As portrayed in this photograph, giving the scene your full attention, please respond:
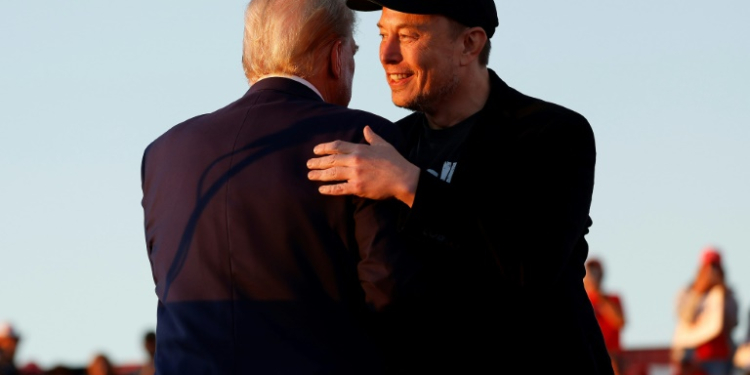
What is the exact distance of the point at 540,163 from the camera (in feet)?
13.4

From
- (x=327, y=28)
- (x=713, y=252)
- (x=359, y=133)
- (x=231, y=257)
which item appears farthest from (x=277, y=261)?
(x=713, y=252)

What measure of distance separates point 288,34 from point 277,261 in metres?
0.61

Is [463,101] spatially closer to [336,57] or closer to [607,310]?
[336,57]

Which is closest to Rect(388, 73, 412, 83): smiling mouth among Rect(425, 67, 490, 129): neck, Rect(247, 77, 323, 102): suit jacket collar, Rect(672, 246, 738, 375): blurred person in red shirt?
Rect(425, 67, 490, 129): neck

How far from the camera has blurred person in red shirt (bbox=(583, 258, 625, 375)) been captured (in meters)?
9.96

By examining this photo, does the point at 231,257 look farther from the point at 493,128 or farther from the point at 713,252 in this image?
the point at 713,252

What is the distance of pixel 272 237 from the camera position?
12.7ft

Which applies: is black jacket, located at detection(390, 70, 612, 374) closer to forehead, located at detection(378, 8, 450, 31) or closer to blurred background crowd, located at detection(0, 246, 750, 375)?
forehead, located at detection(378, 8, 450, 31)

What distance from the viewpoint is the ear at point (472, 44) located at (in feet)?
14.7

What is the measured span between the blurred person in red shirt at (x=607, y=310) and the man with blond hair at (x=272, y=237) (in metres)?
6.16

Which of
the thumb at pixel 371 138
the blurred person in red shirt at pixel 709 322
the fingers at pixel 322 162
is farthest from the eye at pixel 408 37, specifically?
the blurred person in red shirt at pixel 709 322

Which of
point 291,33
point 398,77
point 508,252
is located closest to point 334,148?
point 291,33

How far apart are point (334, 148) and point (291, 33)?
15.2 inches

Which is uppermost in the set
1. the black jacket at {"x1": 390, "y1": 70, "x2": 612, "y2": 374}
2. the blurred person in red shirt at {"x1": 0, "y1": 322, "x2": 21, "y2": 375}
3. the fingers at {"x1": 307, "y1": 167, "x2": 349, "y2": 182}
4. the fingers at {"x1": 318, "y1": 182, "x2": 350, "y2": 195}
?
the fingers at {"x1": 307, "y1": 167, "x2": 349, "y2": 182}
